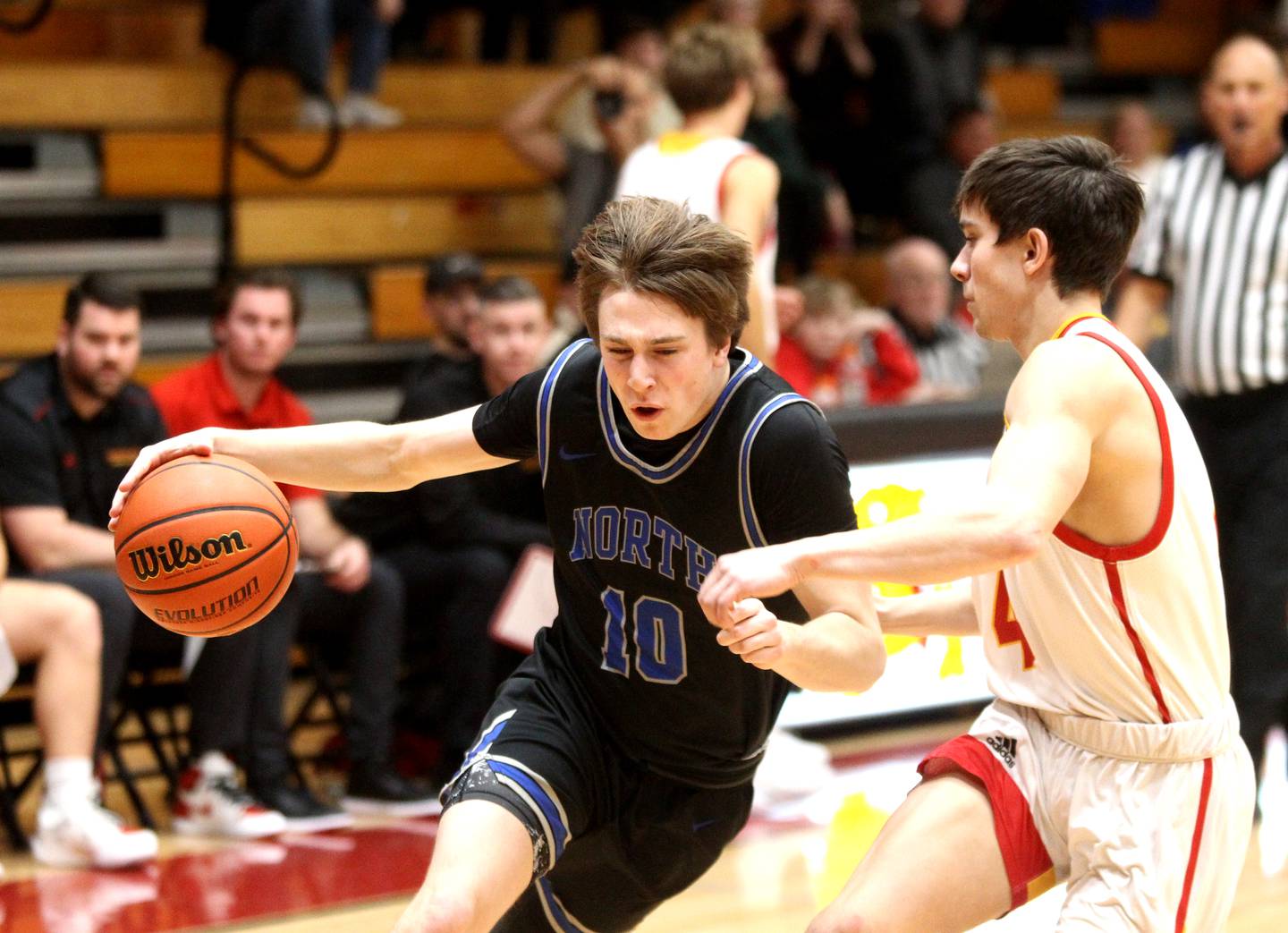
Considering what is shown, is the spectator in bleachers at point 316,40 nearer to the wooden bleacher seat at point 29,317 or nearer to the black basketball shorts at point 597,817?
the wooden bleacher seat at point 29,317

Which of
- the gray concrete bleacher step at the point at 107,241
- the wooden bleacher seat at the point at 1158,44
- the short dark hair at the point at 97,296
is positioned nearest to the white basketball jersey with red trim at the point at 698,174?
the short dark hair at the point at 97,296

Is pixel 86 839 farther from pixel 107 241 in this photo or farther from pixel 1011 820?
pixel 107 241

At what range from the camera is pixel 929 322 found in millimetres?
7598

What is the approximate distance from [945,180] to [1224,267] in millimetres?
3523

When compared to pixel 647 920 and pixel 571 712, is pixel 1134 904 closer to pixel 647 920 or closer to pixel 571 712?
pixel 571 712

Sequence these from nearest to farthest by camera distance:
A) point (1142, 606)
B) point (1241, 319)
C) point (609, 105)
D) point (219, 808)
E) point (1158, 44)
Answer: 1. point (1142, 606)
2. point (219, 808)
3. point (1241, 319)
4. point (609, 105)
5. point (1158, 44)

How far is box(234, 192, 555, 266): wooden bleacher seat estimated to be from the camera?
8.00 meters

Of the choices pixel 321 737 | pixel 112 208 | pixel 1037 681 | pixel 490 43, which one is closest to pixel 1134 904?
pixel 1037 681

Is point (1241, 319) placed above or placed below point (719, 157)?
below

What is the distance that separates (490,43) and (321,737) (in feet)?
13.7

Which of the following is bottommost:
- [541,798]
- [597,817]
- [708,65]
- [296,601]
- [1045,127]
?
[296,601]

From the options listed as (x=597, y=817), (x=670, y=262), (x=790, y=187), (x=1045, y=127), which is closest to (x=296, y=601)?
(x=597, y=817)

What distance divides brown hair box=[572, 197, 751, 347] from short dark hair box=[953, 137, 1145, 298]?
44 cm

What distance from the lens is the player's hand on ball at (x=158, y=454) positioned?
10.4 feet
